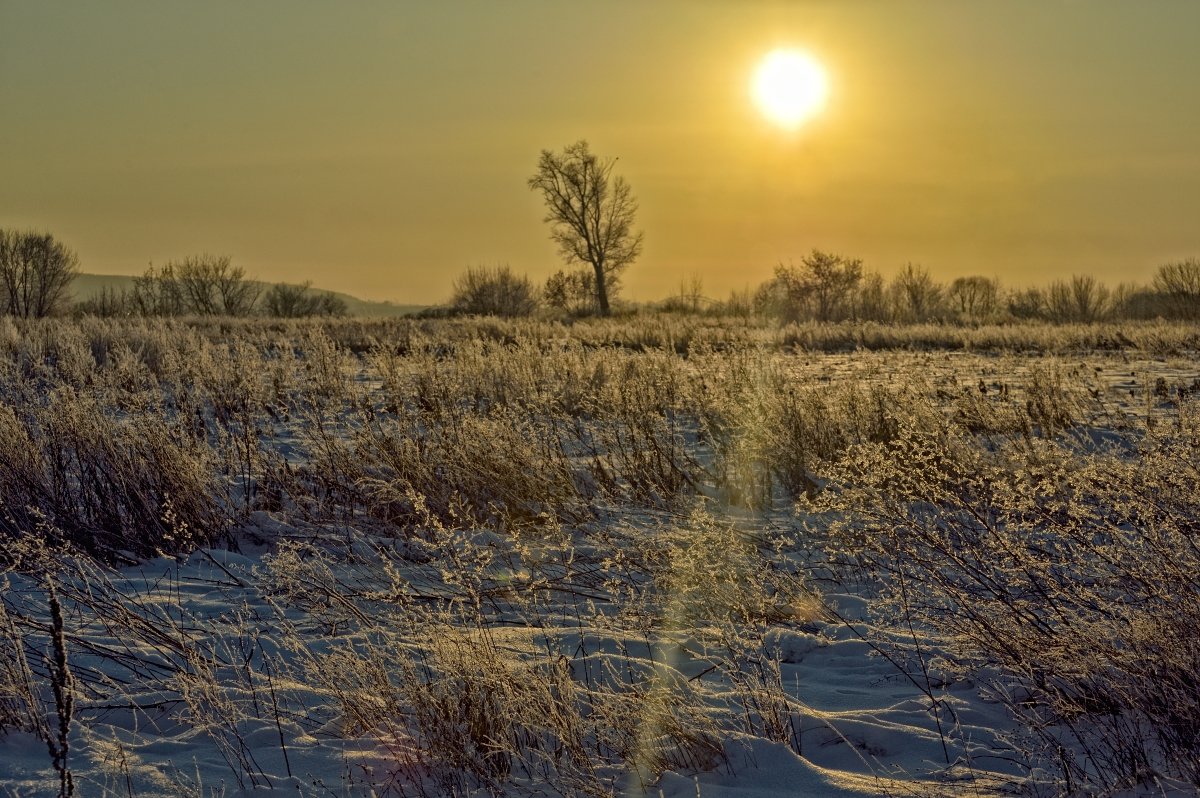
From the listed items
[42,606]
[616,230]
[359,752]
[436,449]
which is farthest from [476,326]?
[616,230]

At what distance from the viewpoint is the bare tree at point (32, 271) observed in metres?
37.8

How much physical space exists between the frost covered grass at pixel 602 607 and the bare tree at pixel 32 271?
35.9 meters

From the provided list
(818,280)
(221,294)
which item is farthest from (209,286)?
(818,280)

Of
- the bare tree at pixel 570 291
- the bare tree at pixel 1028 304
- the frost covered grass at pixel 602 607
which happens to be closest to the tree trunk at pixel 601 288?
the bare tree at pixel 570 291

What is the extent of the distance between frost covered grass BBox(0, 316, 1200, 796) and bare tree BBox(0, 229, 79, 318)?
35.9m

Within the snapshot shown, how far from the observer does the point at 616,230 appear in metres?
44.6

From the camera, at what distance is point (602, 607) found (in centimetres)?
430

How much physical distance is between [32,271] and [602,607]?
42.4m

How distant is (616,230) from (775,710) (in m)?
42.7

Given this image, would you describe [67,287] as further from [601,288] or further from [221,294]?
[601,288]

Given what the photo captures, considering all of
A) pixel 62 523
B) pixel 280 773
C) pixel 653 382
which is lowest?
Answer: pixel 280 773

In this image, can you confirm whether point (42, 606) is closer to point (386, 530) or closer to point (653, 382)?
point (386, 530)

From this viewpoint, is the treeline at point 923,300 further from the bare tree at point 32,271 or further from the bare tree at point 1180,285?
the bare tree at point 32,271

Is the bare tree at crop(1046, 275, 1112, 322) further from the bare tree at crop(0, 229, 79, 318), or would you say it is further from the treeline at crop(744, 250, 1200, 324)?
the bare tree at crop(0, 229, 79, 318)
